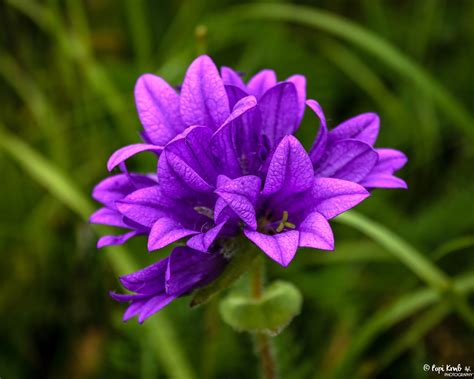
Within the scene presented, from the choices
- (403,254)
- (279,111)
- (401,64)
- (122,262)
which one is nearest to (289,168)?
(279,111)

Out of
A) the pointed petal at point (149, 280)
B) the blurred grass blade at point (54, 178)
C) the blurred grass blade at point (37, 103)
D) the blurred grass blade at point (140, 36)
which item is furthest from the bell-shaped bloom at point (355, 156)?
the blurred grass blade at point (37, 103)

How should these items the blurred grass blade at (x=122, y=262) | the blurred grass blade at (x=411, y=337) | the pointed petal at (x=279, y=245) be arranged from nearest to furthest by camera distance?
the pointed petal at (x=279, y=245)
the blurred grass blade at (x=122, y=262)
the blurred grass blade at (x=411, y=337)

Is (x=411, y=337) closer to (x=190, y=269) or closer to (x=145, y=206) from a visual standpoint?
(x=190, y=269)

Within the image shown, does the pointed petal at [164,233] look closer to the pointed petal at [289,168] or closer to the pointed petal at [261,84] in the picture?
the pointed petal at [289,168]

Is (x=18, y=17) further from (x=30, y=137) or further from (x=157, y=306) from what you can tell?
(x=157, y=306)

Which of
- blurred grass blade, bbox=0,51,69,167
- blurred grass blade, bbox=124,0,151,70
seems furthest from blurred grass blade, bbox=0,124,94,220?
blurred grass blade, bbox=124,0,151,70
